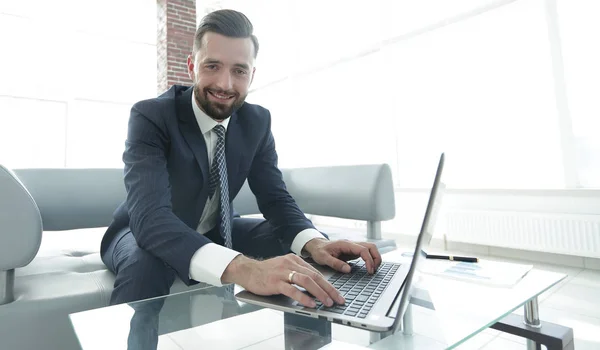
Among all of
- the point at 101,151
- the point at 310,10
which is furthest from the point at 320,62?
the point at 101,151

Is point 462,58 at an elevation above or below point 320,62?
below

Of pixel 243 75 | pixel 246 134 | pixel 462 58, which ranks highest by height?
pixel 462 58

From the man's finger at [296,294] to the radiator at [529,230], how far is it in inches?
121

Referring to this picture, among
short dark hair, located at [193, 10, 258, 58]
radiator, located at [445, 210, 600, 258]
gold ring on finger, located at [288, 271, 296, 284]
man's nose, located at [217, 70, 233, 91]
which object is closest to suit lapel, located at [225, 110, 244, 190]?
man's nose, located at [217, 70, 233, 91]

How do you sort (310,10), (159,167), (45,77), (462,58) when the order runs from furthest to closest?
(45,77), (310,10), (462,58), (159,167)

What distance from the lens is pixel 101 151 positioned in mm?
5996

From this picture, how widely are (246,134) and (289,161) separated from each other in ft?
15.5

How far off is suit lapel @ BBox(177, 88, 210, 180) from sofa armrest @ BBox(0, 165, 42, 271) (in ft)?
1.53

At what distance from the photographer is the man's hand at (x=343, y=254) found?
0.86 m

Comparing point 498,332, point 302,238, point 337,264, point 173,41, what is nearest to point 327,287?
point 337,264

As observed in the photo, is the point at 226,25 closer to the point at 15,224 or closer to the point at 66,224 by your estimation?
the point at 15,224

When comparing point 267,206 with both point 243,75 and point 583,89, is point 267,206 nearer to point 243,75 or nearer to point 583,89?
point 243,75

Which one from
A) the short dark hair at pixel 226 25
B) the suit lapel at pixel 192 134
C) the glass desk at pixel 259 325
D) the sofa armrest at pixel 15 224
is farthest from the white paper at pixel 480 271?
the sofa armrest at pixel 15 224

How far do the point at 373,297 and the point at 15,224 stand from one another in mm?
930
